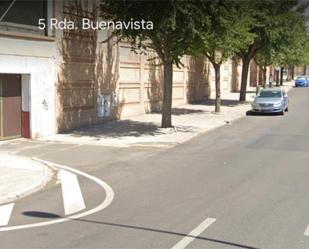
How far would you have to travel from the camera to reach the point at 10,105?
1848 centimetres

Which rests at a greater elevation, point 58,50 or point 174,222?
point 58,50

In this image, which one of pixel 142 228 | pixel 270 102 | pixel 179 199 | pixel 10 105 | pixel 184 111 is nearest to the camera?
pixel 142 228

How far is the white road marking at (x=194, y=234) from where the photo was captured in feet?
22.2

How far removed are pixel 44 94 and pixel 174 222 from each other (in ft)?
41.3

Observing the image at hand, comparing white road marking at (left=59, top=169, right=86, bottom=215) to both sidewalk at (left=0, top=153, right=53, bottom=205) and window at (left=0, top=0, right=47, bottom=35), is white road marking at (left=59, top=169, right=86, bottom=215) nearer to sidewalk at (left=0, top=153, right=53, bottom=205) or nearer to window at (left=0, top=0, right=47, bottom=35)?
sidewalk at (left=0, top=153, right=53, bottom=205)

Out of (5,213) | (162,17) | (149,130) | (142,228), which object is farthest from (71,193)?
(149,130)

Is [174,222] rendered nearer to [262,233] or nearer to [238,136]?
[262,233]

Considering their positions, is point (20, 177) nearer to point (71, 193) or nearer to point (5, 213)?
point (71, 193)

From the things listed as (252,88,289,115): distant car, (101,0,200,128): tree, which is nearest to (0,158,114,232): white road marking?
(101,0,200,128): tree

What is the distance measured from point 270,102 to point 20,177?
20.1m

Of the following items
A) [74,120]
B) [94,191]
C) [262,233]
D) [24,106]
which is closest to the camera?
[262,233]

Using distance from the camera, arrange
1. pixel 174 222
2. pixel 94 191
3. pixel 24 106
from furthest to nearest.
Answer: pixel 24 106 → pixel 94 191 → pixel 174 222

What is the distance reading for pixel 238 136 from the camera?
1983 cm

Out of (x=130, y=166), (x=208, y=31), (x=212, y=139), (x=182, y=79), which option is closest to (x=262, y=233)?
(x=130, y=166)
